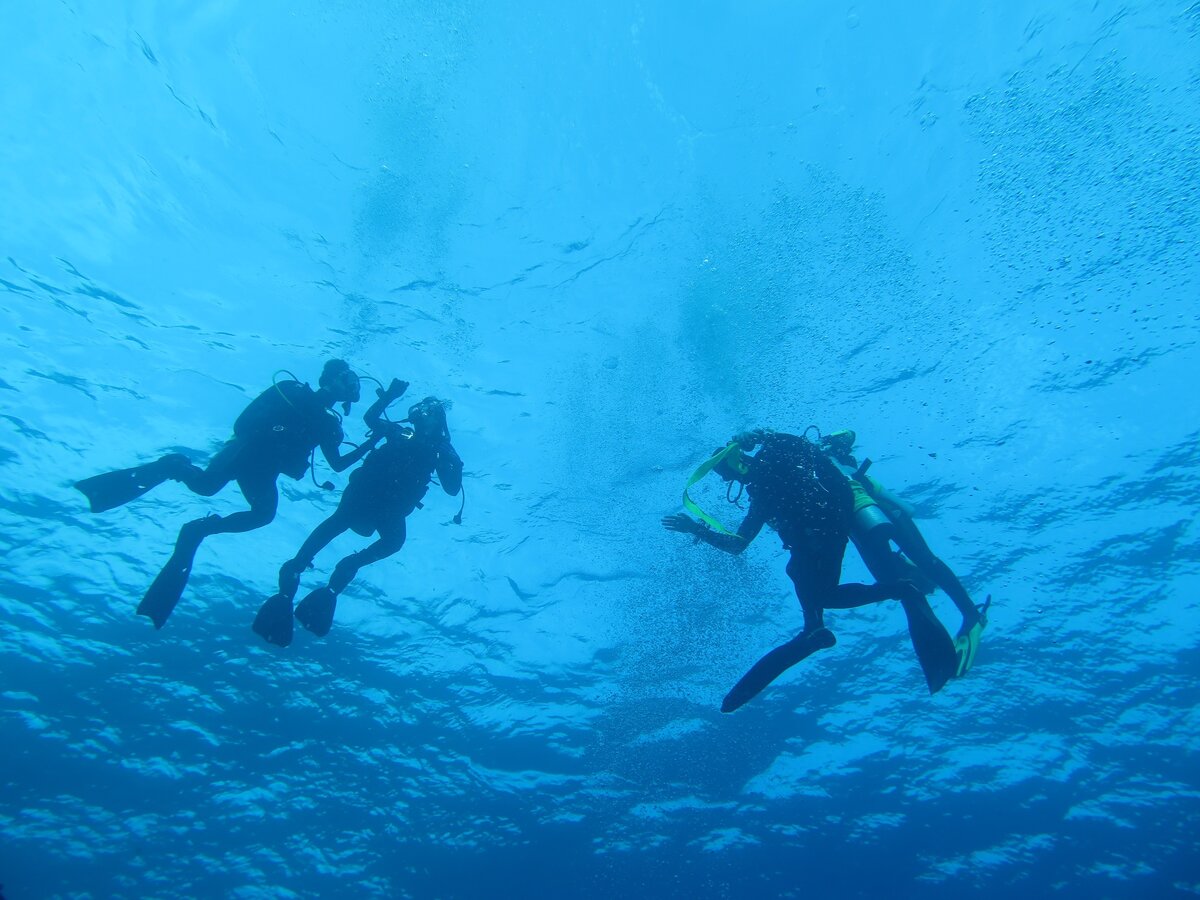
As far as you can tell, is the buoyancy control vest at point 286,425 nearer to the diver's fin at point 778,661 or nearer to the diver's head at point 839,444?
the diver's fin at point 778,661

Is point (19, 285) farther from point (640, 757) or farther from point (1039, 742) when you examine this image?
point (1039, 742)

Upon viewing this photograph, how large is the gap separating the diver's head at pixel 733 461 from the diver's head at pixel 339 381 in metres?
4.58

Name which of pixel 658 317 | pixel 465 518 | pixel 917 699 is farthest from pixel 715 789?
pixel 658 317

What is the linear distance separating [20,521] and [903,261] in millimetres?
19558

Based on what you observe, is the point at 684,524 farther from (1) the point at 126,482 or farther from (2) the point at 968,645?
A: (1) the point at 126,482

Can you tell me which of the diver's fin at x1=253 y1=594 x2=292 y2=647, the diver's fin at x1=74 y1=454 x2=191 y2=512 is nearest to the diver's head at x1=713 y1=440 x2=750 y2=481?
the diver's fin at x1=253 y1=594 x2=292 y2=647

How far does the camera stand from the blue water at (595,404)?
10.4 m

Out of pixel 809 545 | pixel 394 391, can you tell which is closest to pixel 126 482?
pixel 394 391

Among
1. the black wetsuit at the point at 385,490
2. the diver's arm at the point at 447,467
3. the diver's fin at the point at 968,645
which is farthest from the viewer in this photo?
the diver's arm at the point at 447,467

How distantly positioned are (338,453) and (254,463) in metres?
1.02

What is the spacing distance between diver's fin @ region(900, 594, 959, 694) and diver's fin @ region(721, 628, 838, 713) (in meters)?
0.73

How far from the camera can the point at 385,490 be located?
8039 mm

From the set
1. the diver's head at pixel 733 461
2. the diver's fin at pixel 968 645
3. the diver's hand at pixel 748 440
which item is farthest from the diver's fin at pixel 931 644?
the diver's hand at pixel 748 440

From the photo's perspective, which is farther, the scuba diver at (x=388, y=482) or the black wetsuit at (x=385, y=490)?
the black wetsuit at (x=385, y=490)
